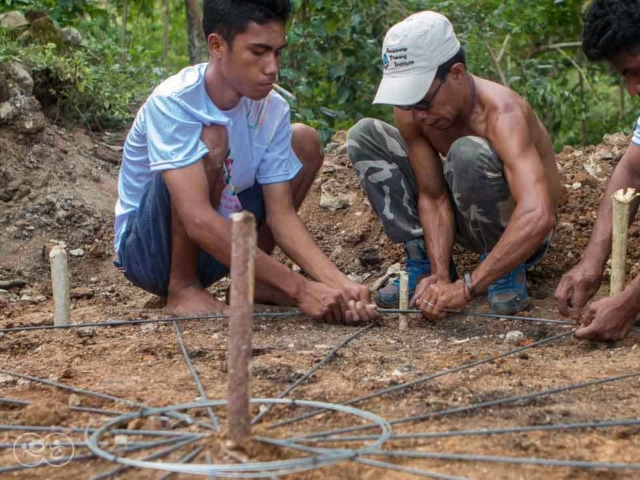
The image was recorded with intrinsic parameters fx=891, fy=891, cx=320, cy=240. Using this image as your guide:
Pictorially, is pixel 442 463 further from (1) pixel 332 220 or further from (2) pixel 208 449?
(1) pixel 332 220

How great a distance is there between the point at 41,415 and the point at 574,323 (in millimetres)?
1906

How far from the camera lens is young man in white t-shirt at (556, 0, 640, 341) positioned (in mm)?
2969

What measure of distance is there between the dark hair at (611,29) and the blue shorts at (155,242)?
4.64 feet

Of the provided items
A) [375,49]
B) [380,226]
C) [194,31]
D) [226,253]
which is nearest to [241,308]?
[226,253]

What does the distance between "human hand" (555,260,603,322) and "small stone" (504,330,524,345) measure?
0.19 metres

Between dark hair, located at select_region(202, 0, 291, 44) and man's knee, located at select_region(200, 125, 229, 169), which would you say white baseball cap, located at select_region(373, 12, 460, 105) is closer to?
dark hair, located at select_region(202, 0, 291, 44)

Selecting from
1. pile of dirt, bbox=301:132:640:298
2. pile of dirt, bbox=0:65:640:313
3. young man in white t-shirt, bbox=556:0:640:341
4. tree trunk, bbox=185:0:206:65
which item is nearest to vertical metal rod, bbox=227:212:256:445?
young man in white t-shirt, bbox=556:0:640:341

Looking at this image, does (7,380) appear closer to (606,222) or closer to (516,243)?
(516,243)

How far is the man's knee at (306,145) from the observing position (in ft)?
12.5

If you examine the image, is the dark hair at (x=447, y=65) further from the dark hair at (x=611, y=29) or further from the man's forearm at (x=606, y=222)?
the man's forearm at (x=606, y=222)

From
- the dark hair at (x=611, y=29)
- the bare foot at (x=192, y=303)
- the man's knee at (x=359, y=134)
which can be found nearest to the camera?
the dark hair at (x=611, y=29)

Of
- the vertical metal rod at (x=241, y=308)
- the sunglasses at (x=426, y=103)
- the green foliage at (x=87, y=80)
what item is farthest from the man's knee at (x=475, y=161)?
the green foliage at (x=87, y=80)

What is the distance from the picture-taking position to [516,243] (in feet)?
10.7

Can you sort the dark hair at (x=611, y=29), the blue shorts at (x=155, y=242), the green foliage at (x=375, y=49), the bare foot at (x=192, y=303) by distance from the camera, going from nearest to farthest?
the dark hair at (x=611, y=29) → the blue shorts at (x=155, y=242) → the bare foot at (x=192, y=303) → the green foliage at (x=375, y=49)
